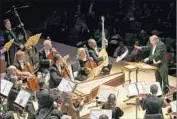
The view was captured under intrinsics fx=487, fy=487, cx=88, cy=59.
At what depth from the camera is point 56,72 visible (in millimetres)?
10586

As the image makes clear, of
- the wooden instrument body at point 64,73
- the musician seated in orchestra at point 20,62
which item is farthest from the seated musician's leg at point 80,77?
the musician seated in orchestra at point 20,62

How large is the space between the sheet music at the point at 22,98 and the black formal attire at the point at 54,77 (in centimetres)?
158

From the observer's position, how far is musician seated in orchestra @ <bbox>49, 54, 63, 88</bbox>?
1047 centimetres

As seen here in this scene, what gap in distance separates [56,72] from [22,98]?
177 centimetres

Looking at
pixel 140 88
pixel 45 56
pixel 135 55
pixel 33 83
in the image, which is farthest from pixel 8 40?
pixel 140 88

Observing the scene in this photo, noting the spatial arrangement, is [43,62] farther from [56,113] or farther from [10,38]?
[56,113]

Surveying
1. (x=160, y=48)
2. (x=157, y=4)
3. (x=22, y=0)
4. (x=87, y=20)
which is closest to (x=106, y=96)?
(x=160, y=48)

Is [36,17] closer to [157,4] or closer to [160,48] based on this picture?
[157,4]

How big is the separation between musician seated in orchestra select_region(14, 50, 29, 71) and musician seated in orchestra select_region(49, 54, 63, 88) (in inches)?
27.7

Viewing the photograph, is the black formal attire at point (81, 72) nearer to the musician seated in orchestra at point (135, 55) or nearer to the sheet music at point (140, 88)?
the musician seated in orchestra at point (135, 55)

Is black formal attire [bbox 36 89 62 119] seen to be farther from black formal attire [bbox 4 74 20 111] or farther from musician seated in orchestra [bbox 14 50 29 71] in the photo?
musician seated in orchestra [bbox 14 50 29 71]

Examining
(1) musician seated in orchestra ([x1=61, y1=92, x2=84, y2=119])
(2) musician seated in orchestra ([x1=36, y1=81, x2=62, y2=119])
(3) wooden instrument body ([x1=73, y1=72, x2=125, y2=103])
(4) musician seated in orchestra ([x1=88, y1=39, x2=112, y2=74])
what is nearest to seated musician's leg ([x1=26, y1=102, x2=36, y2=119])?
(2) musician seated in orchestra ([x1=36, y1=81, x2=62, y2=119])

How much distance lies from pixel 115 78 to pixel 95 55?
91cm

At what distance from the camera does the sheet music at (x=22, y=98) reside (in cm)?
888
